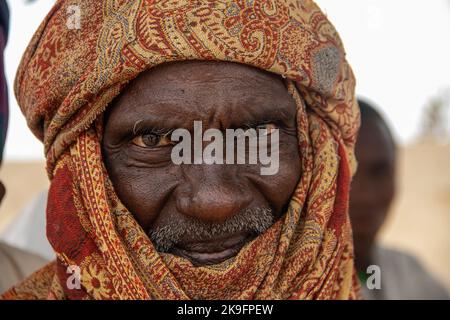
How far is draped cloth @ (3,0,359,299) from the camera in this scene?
7.99ft

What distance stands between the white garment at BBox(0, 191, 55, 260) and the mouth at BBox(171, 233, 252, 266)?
2293mm

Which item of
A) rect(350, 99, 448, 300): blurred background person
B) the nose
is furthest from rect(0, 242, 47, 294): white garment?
rect(350, 99, 448, 300): blurred background person

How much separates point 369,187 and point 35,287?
3070mm

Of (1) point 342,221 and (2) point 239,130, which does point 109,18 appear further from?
(1) point 342,221

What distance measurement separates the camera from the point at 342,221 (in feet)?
8.56

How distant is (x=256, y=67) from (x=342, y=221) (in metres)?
0.66

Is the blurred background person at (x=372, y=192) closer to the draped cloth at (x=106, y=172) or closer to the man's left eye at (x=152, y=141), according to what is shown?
the draped cloth at (x=106, y=172)

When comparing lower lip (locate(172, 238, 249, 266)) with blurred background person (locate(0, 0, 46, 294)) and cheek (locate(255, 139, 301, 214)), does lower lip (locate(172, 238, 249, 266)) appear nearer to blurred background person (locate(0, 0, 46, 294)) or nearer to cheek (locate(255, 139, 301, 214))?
cheek (locate(255, 139, 301, 214))

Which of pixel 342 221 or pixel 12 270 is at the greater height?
pixel 342 221

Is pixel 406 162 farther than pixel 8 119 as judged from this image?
Yes

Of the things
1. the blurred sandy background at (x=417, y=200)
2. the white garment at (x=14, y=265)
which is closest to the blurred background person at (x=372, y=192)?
the white garment at (x=14, y=265)

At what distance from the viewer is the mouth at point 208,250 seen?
98.4 inches

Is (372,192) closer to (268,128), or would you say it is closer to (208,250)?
(268,128)
